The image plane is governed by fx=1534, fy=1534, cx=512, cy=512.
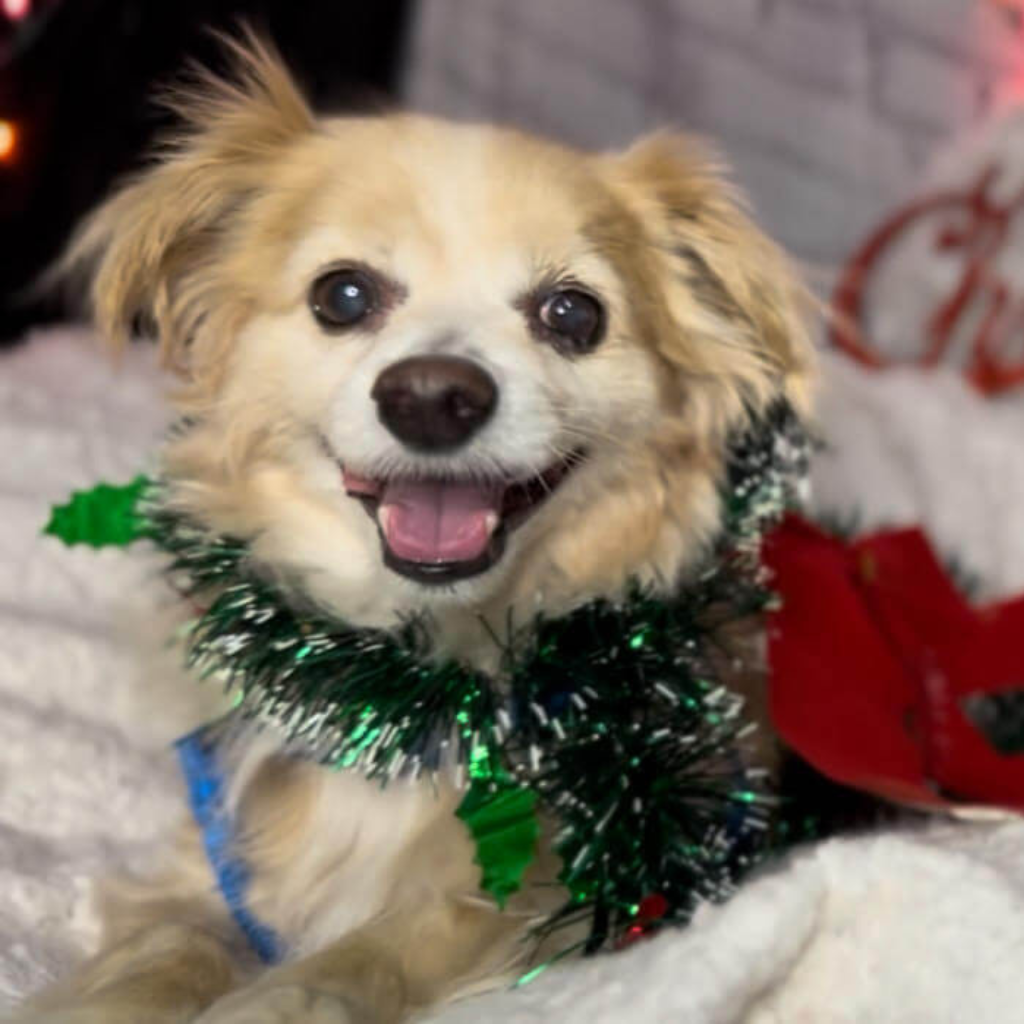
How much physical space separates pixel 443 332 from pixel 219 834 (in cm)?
53

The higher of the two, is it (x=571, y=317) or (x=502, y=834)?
(x=571, y=317)

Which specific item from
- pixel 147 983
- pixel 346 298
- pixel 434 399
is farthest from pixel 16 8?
pixel 147 983

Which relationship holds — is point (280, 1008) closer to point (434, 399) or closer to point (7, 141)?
point (434, 399)

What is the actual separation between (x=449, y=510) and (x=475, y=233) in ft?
0.85

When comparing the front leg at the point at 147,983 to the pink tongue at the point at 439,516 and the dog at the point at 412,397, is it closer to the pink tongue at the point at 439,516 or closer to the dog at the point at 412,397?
the dog at the point at 412,397

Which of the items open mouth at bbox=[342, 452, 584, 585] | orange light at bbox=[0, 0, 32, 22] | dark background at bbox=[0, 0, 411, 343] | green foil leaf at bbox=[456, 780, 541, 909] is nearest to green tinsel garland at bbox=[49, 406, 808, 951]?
Result: green foil leaf at bbox=[456, 780, 541, 909]

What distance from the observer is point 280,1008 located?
1.11 m

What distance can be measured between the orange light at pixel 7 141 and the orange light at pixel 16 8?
0.14 m

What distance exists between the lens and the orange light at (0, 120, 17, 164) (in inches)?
84.5

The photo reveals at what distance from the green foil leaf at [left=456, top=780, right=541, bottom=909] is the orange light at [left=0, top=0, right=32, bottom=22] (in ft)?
4.50

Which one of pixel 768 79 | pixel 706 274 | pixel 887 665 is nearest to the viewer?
pixel 706 274

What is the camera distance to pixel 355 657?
52.0 inches

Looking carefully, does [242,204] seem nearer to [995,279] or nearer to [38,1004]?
[38,1004]

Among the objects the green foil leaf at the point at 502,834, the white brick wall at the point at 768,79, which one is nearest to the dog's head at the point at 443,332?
the green foil leaf at the point at 502,834
